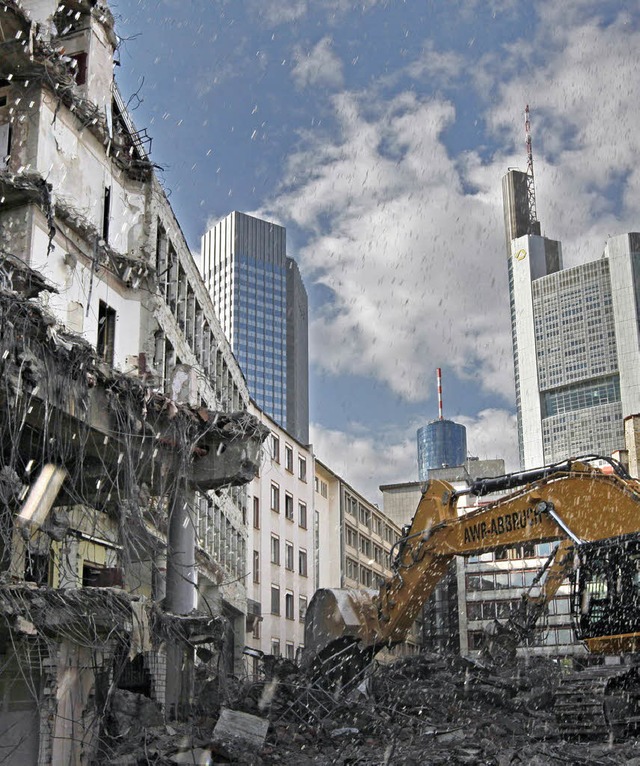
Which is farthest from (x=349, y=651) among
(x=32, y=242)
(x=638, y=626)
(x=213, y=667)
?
(x=32, y=242)

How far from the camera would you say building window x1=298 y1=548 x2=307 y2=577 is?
2050 inches

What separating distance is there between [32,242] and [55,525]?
17.5 ft

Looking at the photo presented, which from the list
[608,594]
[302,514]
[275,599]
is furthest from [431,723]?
[302,514]

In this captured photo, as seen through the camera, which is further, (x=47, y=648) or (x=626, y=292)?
(x=626, y=292)

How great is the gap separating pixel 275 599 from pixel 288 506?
5.61m

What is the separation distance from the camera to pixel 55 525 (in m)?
15.1

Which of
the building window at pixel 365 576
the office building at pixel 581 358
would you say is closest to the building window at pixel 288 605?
the building window at pixel 365 576

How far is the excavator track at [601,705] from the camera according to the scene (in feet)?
39.0

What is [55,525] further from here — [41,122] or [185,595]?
[41,122]

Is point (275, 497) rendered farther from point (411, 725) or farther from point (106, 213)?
point (411, 725)

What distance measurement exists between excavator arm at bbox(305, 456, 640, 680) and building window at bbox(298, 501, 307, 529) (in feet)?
115

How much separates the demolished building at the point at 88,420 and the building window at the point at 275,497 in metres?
22.1

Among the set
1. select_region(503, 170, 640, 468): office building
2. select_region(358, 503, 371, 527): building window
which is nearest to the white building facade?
select_region(358, 503, 371, 527): building window

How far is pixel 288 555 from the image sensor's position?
50.1m
